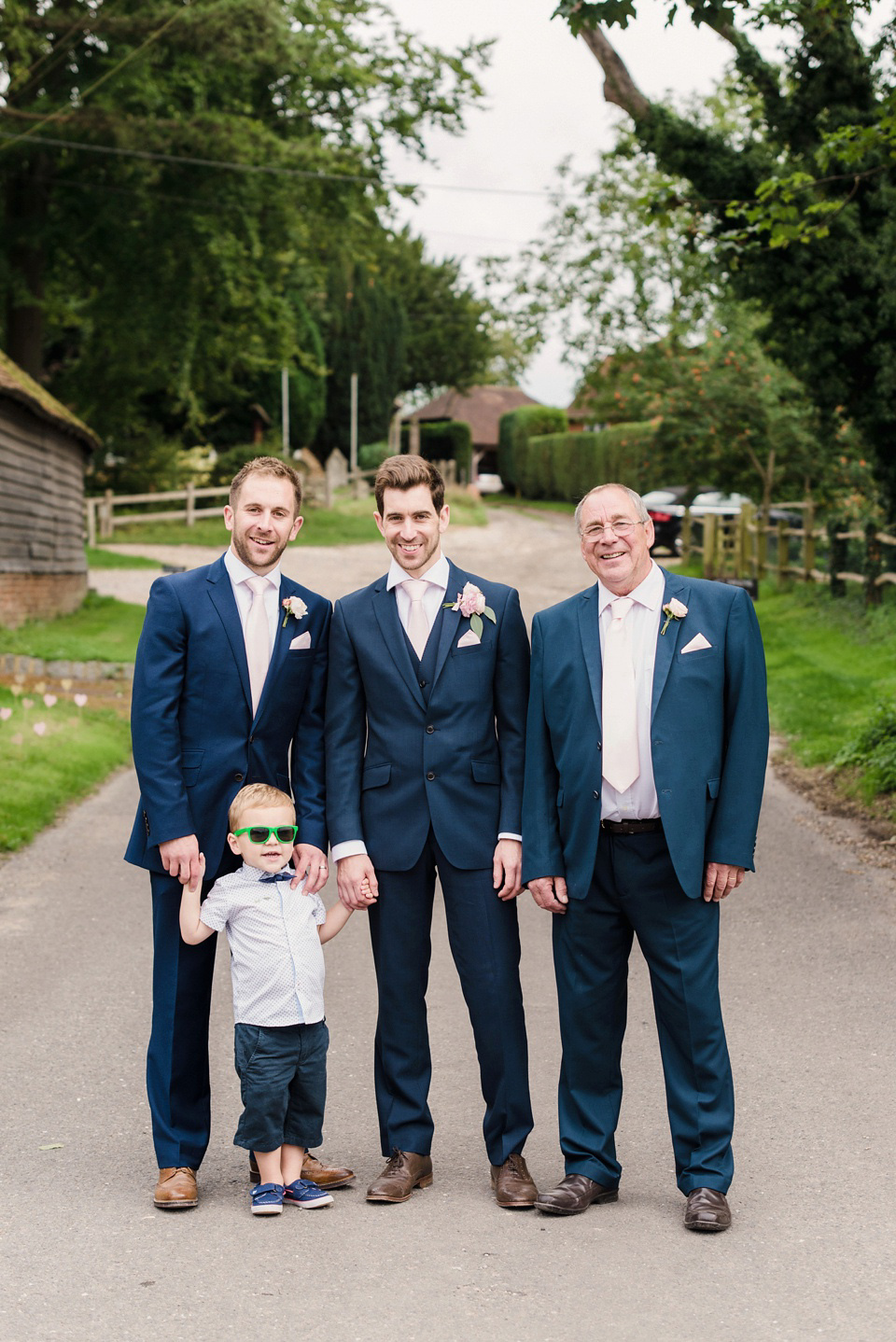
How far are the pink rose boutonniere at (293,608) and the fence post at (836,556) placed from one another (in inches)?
668

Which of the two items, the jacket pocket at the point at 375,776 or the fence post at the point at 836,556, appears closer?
the jacket pocket at the point at 375,776

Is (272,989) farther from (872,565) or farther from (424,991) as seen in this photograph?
(872,565)

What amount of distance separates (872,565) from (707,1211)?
15.7 metres

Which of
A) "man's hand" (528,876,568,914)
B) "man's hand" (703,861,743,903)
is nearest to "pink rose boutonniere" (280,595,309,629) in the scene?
"man's hand" (528,876,568,914)

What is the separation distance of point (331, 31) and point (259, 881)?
2547 centimetres

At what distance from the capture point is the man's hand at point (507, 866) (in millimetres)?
4199

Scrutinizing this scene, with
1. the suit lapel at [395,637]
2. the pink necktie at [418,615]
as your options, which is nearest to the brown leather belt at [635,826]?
the suit lapel at [395,637]

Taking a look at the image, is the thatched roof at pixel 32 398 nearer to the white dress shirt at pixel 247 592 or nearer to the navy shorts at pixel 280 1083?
the white dress shirt at pixel 247 592

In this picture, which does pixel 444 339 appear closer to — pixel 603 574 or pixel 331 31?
pixel 331 31

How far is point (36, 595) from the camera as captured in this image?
71.8ft

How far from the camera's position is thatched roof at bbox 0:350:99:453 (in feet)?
63.9

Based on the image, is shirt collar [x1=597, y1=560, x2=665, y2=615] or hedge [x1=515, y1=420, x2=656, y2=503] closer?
shirt collar [x1=597, y1=560, x2=665, y2=615]

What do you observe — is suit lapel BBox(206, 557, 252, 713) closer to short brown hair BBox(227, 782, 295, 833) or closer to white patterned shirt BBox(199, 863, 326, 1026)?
short brown hair BBox(227, 782, 295, 833)

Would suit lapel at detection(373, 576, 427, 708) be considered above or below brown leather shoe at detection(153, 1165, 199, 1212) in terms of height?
above
